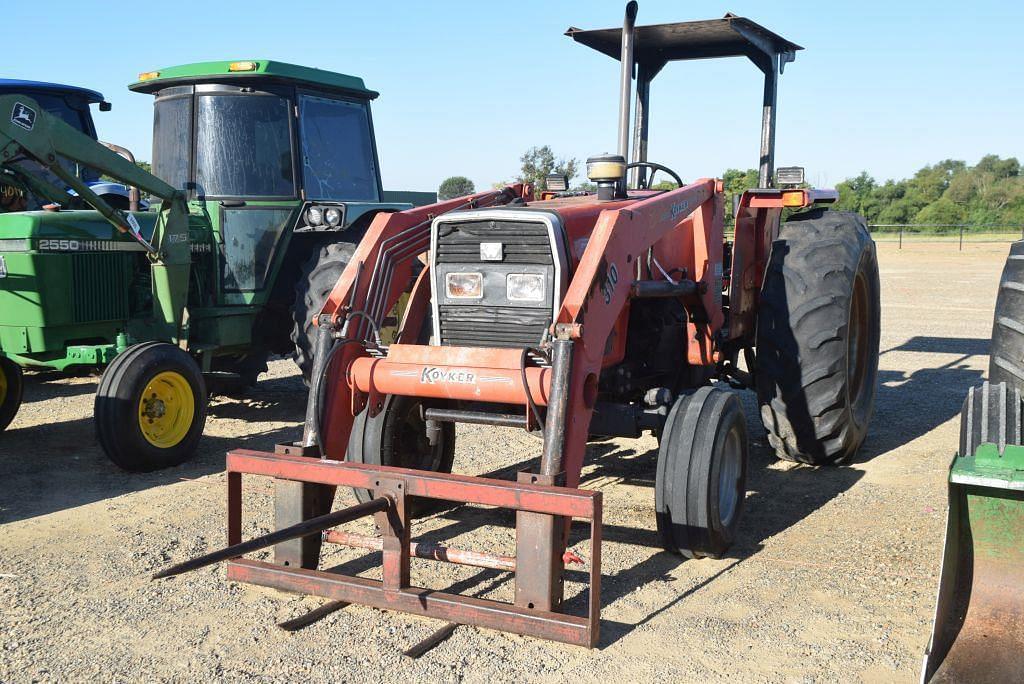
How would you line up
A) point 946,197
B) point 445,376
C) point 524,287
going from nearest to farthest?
1. point 445,376
2. point 524,287
3. point 946,197

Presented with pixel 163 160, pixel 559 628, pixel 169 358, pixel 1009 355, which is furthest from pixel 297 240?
pixel 1009 355

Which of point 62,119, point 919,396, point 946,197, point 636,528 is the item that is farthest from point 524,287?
point 946,197

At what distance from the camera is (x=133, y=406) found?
6027 millimetres

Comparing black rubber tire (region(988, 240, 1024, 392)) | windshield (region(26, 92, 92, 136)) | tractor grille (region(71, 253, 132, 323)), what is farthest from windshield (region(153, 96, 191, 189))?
black rubber tire (region(988, 240, 1024, 392))

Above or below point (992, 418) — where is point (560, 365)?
above

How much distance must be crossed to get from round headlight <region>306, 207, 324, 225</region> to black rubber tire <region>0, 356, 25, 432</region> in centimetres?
234

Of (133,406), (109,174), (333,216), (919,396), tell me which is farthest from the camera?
(919,396)

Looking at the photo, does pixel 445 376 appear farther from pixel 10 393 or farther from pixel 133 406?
pixel 10 393

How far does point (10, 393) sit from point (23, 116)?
209 centimetres

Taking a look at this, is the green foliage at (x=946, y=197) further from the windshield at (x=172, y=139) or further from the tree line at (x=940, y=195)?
the windshield at (x=172, y=139)

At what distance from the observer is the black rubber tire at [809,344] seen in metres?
5.89

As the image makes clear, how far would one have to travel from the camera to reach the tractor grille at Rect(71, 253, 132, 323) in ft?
22.3

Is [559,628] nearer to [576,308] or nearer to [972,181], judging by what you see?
[576,308]

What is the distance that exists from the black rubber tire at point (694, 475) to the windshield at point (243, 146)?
165 inches
